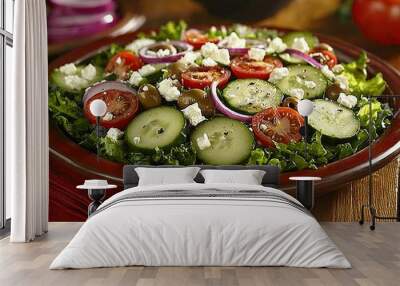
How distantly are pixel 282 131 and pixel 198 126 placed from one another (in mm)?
911

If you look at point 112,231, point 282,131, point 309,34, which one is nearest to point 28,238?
point 112,231

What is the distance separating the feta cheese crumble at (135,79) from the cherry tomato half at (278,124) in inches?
53.1

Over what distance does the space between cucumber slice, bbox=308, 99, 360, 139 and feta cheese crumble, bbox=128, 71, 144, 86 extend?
1925mm

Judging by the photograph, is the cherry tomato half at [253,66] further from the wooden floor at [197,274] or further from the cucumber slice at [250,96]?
the wooden floor at [197,274]

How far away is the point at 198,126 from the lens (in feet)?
25.8

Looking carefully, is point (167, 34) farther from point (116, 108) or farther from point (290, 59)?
point (290, 59)

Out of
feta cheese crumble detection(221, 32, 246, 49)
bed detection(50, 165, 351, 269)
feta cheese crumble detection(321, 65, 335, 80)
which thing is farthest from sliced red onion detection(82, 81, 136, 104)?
bed detection(50, 165, 351, 269)

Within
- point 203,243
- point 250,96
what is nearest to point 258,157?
point 250,96

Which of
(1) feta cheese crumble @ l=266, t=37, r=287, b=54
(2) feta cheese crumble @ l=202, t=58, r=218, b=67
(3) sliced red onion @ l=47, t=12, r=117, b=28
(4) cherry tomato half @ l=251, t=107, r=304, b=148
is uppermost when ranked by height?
(3) sliced red onion @ l=47, t=12, r=117, b=28

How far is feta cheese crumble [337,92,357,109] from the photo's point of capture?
311 inches

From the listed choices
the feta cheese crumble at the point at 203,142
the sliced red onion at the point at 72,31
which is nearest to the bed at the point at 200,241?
the feta cheese crumble at the point at 203,142

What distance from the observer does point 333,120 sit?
25.7 ft

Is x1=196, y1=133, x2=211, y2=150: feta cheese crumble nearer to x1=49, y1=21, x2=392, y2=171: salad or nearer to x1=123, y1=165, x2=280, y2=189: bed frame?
x1=49, y1=21, x2=392, y2=171: salad

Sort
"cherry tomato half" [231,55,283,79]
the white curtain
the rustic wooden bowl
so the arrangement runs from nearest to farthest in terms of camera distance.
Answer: the white curtain → the rustic wooden bowl → "cherry tomato half" [231,55,283,79]
